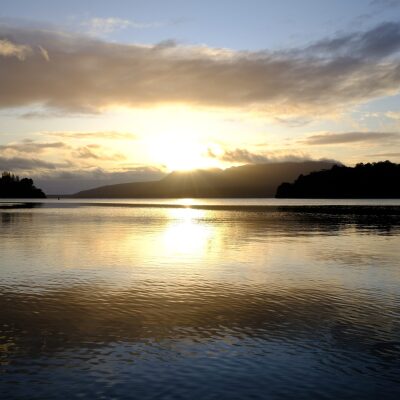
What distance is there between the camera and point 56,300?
2867cm

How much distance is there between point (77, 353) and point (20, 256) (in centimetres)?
3213

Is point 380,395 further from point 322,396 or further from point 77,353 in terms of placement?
point 77,353

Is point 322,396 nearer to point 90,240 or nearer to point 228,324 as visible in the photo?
point 228,324

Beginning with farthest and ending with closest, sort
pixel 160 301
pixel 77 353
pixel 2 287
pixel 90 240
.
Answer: pixel 90 240
pixel 2 287
pixel 160 301
pixel 77 353

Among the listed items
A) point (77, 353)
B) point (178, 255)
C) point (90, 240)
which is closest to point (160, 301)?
point (77, 353)

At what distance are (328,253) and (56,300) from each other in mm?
33026

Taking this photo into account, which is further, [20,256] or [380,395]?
[20,256]

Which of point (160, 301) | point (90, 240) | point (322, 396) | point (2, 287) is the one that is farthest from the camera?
point (90, 240)

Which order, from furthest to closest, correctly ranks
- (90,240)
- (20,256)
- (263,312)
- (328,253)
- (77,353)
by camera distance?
(90,240) → (328,253) → (20,256) → (263,312) → (77,353)

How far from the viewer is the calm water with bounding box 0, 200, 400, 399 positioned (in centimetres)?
1611

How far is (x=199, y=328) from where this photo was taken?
22.7m

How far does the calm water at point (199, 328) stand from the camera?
1611 centimetres

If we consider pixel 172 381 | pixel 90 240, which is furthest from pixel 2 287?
pixel 90 240

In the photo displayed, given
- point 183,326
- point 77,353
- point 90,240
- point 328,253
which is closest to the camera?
point 77,353
